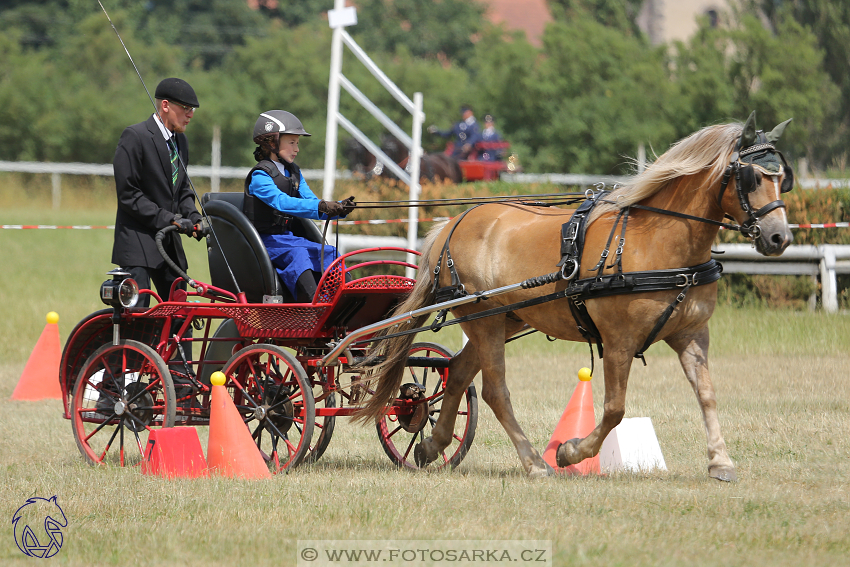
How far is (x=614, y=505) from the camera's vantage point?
512 centimetres

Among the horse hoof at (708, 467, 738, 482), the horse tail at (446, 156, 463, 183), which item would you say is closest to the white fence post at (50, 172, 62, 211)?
the horse tail at (446, 156, 463, 183)

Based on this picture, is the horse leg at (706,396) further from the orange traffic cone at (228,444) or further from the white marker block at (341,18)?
the white marker block at (341,18)

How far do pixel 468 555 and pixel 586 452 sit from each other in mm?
1626

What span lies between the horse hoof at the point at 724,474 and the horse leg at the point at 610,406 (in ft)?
1.84

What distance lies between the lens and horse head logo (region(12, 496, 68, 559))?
15.0 ft

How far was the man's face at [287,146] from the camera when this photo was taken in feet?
21.8

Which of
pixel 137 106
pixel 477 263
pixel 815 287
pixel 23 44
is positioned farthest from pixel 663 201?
pixel 23 44

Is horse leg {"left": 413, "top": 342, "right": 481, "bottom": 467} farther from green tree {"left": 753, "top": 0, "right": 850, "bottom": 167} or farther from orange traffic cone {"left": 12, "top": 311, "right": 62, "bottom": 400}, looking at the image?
green tree {"left": 753, "top": 0, "right": 850, "bottom": 167}

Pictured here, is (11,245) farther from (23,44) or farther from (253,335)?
(23,44)

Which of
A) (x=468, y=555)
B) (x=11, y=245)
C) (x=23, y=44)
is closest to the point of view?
(x=468, y=555)

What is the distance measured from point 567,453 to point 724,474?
0.82m

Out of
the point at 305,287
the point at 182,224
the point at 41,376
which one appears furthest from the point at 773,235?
the point at 41,376

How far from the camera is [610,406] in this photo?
18.7 ft

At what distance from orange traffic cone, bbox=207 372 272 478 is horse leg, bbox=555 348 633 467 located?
66.2 inches
